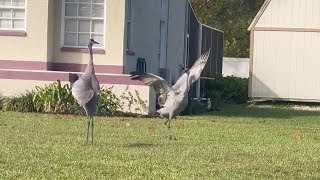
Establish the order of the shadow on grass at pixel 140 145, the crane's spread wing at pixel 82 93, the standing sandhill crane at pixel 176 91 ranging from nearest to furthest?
1. the crane's spread wing at pixel 82 93
2. the shadow on grass at pixel 140 145
3. the standing sandhill crane at pixel 176 91

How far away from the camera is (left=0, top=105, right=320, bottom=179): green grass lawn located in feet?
36.2

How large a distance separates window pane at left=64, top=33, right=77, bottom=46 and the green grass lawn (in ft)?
15.9

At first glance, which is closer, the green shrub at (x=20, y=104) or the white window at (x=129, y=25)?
the green shrub at (x=20, y=104)

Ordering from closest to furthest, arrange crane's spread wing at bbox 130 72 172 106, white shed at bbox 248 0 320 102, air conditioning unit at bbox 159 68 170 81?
1. crane's spread wing at bbox 130 72 172 106
2. air conditioning unit at bbox 159 68 170 81
3. white shed at bbox 248 0 320 102

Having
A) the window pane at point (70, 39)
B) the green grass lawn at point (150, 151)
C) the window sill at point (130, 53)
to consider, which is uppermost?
the window pane at point (70, 39)

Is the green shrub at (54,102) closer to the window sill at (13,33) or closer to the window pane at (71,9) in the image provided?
the window sill at (13,33)

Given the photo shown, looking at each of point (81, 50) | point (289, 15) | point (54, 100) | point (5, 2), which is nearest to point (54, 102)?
point (54, 100)

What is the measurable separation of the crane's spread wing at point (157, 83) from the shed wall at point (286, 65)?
19.7m

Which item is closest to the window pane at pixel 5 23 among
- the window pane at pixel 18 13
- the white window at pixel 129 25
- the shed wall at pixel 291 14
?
the window pane at pixel 18 13

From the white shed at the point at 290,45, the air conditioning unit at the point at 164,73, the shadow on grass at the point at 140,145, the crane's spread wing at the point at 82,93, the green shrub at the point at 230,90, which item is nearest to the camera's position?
the crane's spread wing at the point at 82,93

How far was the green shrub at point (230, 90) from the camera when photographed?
37.0 metres

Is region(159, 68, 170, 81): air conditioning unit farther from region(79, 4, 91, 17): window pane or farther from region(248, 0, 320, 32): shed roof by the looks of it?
region(79, 4, 91, 17): window pane

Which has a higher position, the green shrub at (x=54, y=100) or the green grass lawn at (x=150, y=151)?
the green shrub at (x=54, y=100)

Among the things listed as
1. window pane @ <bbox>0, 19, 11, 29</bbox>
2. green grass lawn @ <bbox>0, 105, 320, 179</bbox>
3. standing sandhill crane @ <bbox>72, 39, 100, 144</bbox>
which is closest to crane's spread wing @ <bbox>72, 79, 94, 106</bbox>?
standing sandhill crane @ <bbox>72, 39, 100, 144</bbox>
